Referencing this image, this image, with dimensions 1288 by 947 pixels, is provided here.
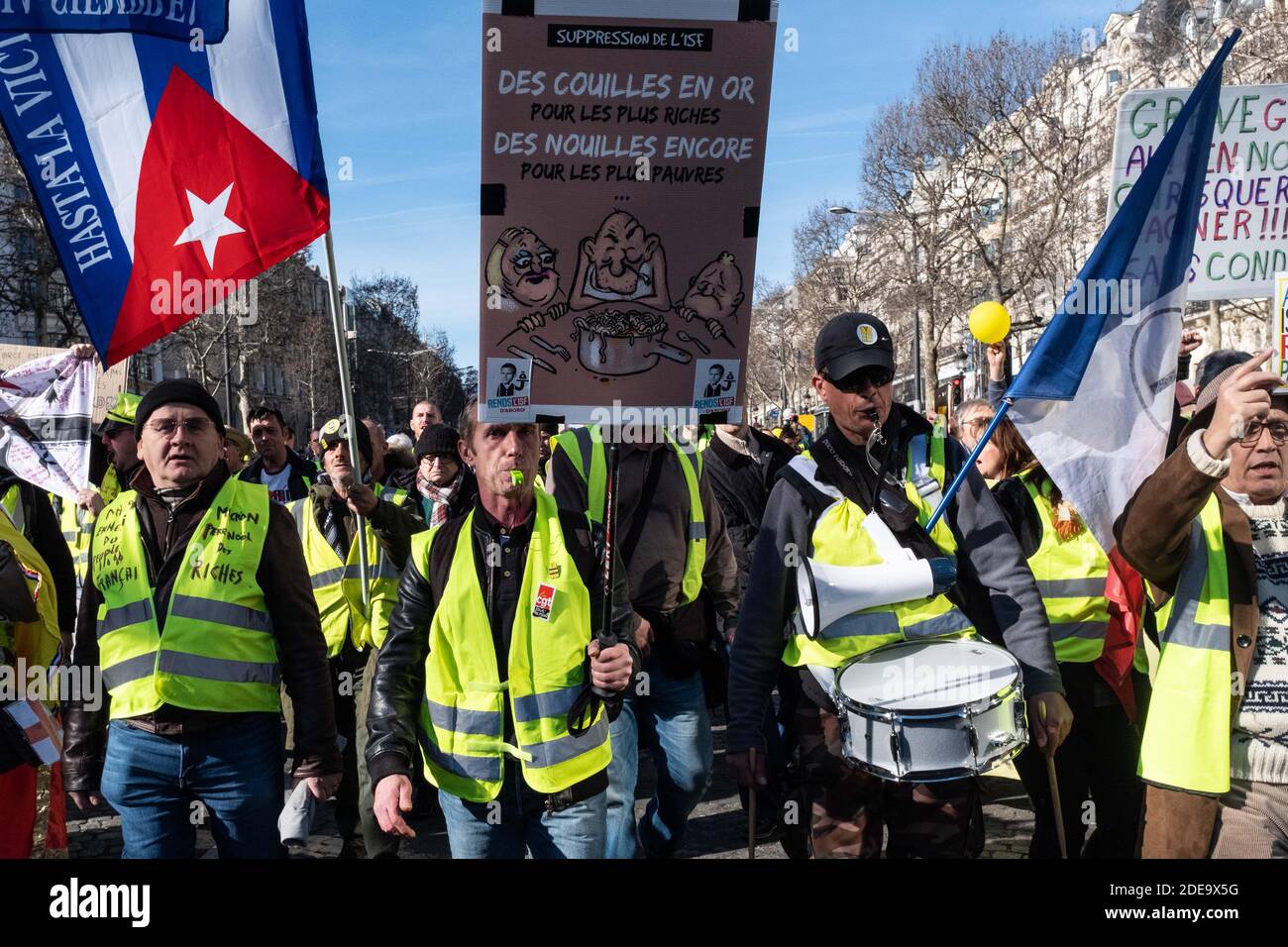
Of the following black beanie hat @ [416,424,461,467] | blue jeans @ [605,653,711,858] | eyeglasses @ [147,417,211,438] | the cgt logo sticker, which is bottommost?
blue jeans @ [605,653,711,858]

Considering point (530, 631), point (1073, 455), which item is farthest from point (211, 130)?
point (1073, 455)

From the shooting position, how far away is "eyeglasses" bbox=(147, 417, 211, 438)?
11.7 feet

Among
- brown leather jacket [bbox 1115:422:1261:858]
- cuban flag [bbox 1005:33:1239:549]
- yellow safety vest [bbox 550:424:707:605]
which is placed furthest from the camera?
yellow safety vest [bbox 550:424:707:605]

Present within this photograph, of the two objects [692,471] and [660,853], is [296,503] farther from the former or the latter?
[660,853]

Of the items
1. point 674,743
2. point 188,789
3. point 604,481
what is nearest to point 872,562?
point 604,481

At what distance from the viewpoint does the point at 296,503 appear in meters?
5.56

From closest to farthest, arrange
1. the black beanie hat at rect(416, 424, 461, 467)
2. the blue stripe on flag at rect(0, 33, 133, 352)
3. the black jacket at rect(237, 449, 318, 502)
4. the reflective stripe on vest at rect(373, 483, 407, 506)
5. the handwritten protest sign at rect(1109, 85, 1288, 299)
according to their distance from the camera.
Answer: the blue stripe on flag at rect(0, 33, 133, 352) → the handwritten protest sign at rect(1109, 85, 1288, 299) → the reflective stripe on vest at rect(373, 483, 407, 506) → the black beanie hat at rect(416, 424, 461, 467) → the black jacket at rect(237, 449, 318, 502)

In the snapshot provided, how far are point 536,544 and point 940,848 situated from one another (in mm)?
1435

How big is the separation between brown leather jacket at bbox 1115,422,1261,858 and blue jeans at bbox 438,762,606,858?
1.58m

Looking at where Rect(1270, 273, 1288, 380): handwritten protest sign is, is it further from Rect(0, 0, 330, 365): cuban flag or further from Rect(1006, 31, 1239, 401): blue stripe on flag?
Rect(0, 0, 330, 365): cuban flag

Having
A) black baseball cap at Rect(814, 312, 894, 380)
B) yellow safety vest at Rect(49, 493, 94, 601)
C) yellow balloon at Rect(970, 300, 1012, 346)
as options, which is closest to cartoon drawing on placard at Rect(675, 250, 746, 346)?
black baseball cap at Rect(814, 312, 894, 380)

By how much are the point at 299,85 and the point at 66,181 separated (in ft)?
2.91

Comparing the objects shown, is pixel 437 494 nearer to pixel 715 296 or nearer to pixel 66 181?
pixel 66 181

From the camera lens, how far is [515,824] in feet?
10.4
